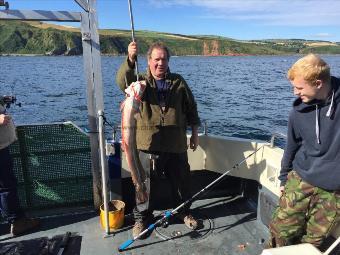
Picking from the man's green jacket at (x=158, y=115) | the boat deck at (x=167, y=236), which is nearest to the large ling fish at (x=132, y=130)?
the man's green jacket at (x=158, y=115)

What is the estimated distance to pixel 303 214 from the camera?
2.78 meters

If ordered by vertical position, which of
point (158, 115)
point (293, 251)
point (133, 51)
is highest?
point (133, 51)

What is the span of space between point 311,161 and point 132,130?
1.73 m

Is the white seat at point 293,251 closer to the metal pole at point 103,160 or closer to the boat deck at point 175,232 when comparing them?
the boat deck at point 175,232

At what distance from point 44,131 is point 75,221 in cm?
119

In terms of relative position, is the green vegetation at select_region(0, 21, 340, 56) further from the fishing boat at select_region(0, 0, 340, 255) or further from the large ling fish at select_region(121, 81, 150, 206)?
the large ling fish at select_region(121, 81, 150, 206)

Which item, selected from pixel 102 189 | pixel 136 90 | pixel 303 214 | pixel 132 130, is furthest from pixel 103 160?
pixel 303 214

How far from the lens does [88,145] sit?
14.5ft

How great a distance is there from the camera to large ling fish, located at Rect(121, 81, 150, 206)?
343 cm

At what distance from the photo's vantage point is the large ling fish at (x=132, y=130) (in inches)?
135

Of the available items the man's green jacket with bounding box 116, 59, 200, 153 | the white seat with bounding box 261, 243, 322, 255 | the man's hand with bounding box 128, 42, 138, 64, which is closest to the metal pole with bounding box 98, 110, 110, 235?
the man's green jacket with bounding box 116, 59, 200, 153

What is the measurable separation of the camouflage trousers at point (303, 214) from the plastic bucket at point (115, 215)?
1.90 m

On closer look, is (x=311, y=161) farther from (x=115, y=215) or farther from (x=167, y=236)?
(x=115, y=215)

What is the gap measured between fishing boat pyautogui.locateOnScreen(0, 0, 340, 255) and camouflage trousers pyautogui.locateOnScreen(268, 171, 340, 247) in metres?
0.98
